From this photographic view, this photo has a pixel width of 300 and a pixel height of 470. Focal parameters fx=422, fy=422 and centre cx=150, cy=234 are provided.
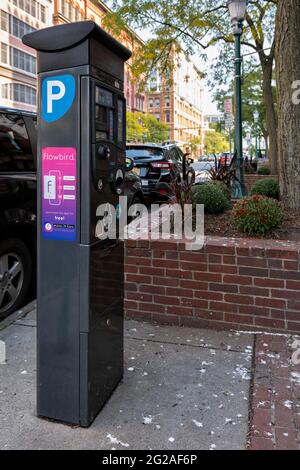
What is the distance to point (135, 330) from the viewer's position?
3779 mm

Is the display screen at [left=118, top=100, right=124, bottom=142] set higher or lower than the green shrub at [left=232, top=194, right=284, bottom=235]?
higher

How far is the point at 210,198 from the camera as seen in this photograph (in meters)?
5.61

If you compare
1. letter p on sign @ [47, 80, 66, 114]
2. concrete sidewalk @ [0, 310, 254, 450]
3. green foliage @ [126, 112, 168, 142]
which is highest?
green foliage @ [126, 112, 168, 142]

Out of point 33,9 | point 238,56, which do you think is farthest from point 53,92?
point 33,9

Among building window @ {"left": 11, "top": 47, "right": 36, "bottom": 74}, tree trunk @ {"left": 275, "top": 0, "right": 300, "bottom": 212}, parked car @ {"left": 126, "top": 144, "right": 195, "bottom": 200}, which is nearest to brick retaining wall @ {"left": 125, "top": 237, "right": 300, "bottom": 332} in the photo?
tree trunk @ {"left": 275, "top": 0, "right": 300, "bottom": 212}

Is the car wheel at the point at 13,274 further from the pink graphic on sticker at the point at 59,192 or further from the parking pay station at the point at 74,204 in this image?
the pink graphic on sticker at the point at 59,192

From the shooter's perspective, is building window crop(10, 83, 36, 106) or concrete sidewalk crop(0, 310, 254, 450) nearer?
concrete sidewalk crop(0, 310, 254, 450)

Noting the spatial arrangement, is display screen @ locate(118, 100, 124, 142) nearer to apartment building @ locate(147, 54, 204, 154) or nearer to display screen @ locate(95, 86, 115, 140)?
display screen @ locate(95, 86, 115, 140)

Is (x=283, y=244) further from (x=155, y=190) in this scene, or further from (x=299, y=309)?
(x=155, y=190)

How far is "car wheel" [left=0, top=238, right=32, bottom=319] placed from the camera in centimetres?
391

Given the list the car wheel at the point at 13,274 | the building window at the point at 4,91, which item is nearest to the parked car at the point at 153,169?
the car wheel at the point at 13,274

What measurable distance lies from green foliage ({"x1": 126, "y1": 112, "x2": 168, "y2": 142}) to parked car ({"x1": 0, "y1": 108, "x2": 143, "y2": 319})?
197 feet

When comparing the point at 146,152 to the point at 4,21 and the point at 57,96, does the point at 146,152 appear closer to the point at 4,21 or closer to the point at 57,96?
the point at 57,96
